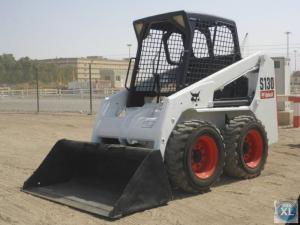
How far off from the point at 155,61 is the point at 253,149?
2.10 m

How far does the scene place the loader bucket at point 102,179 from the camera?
5.46 m

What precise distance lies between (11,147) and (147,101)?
4.69 m

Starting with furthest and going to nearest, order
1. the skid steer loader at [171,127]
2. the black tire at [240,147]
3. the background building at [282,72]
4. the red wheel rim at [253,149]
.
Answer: the background building at [282,72] → the red wheel rim at [253,149] → the black tire at [240,147] → the skid steer loader at [171,127]

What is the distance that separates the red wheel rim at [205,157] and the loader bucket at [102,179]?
80 centimetres

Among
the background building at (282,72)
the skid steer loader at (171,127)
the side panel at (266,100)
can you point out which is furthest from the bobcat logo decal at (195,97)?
the background building at (282,72)

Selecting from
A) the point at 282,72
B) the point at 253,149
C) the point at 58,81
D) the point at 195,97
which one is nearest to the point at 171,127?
the point at 195,97

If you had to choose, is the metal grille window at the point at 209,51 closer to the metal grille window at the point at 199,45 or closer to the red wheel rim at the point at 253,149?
the metal grille window at the point at 199,45

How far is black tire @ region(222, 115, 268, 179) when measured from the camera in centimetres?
684

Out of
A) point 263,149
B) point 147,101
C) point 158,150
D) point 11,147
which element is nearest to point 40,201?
point 158,150

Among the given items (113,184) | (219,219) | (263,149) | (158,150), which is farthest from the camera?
(263,149)

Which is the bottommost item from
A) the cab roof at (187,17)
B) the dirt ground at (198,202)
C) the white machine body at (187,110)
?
the dirt ground at (198,202)

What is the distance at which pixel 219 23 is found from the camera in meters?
7.55

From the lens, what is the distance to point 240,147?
690cm

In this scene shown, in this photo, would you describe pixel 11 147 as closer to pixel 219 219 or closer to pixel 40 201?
pixel 40 201
